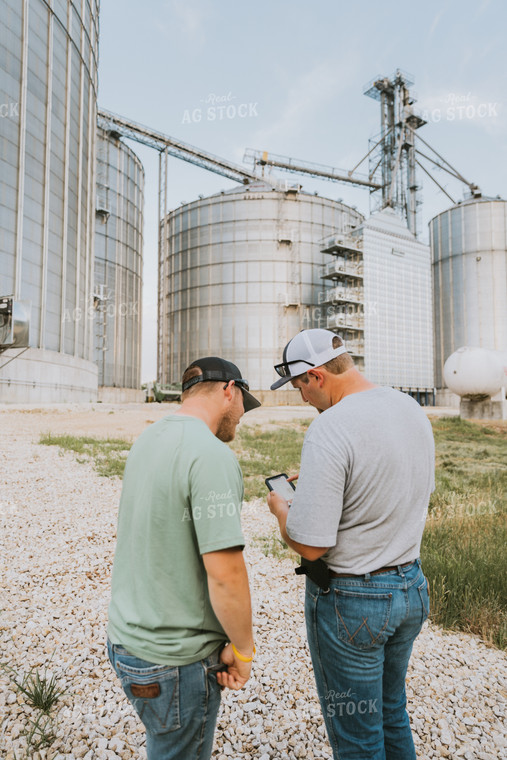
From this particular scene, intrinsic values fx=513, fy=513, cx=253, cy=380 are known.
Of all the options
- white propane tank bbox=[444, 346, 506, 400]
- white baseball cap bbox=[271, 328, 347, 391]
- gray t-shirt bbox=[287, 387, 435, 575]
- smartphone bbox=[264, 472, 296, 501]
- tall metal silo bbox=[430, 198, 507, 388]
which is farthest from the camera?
tall metal silo bbox=[430, 198, 507, 388]

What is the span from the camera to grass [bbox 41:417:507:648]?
5109 millimetres

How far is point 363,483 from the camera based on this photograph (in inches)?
82.7

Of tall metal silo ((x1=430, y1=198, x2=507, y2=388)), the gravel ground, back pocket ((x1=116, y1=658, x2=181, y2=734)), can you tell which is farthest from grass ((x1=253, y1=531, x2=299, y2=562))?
tall metal silo ((x1=430, y1=198, x2=507, y2=388))

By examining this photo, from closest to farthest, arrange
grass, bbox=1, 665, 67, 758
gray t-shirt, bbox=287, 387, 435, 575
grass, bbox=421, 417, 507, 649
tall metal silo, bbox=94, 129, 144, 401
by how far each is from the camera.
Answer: gray t-shirt, bbox=287, 387, 435, 575
grass, bbox=1, 665, 67, 758
grass, bbox=421, 417, 507, 649
tall metal silo, bbox=94, 129, 144, 401

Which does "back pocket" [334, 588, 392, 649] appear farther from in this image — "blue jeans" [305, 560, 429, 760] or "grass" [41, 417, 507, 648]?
"grass" [41, 417, 507, 648]

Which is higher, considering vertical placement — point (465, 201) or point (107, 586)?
point (465, 201)

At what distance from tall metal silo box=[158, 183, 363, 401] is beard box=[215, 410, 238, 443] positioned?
41.6 meters

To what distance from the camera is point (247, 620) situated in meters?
1.96

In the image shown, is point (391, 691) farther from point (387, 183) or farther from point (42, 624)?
point (387, 183)

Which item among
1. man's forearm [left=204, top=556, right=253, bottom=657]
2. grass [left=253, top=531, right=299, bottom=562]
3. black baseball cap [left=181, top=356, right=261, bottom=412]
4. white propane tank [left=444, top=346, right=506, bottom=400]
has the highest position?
white propane tank [left=444, top=346, right=506, bottom=400]

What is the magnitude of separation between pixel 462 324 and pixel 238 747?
51.2 m

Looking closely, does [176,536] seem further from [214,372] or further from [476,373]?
[476,373]

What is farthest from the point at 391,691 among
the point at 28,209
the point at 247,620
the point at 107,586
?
the point at 28,209

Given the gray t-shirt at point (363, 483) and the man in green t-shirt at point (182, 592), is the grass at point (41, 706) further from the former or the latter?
the gray t-shirt at point (363, 483)
